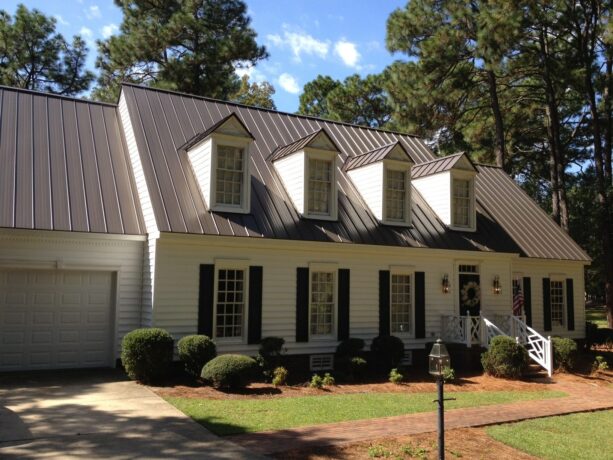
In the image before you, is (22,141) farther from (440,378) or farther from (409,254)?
(440,378)

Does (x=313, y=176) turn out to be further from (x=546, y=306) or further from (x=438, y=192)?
(x=546, y=306)

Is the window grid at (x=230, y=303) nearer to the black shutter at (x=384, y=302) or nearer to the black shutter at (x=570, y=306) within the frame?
the black shutter at (x=384, y=302)

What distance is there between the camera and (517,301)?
64.6ft

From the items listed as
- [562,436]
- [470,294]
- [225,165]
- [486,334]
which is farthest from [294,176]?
[562,436]

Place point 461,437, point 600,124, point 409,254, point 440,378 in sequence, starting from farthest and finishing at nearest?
point 600,124, point 409,254, point 461,437, point 440,378

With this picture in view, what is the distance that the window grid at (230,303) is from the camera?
14.2 m

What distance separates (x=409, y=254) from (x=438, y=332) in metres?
2.68

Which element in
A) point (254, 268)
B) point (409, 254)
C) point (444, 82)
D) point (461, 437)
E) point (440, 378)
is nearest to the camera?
point (440, 378)

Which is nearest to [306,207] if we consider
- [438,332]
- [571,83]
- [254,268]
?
[254,268]

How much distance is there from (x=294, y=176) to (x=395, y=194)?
3576 millimetres

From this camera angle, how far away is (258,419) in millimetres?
9656

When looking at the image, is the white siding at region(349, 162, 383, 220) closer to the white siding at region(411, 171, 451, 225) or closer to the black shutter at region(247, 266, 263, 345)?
the white siding at region(411, 171, 451, 225)

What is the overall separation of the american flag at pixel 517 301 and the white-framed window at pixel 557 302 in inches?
82.4

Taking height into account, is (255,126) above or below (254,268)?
above
